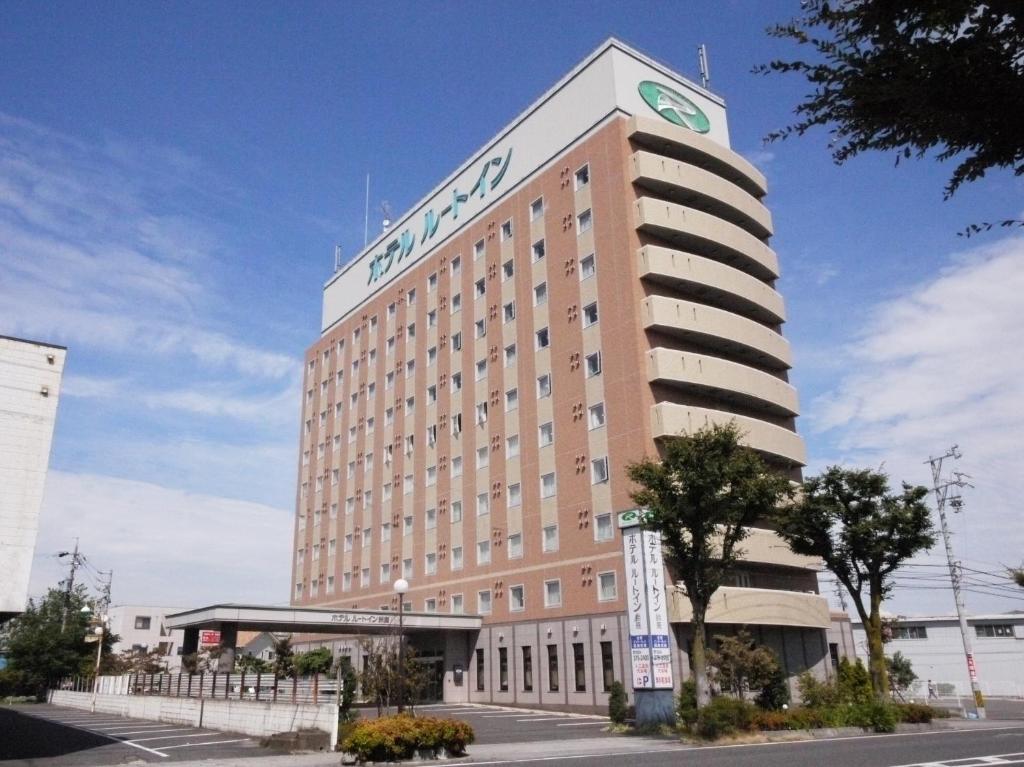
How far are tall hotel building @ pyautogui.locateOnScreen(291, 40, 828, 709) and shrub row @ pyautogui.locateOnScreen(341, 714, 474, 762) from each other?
20.7m

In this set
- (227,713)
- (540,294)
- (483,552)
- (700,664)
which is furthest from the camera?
(483,552)

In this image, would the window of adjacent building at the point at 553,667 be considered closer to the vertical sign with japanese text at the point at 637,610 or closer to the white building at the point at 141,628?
the vertical sign with japanese text at the point at 637,610

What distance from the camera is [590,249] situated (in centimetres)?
5044

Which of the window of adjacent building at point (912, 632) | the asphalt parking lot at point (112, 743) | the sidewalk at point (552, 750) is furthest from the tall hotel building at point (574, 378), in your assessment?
the window of adjacent building at point (912, 632)

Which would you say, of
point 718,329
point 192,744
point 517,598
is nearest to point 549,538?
point 517,598

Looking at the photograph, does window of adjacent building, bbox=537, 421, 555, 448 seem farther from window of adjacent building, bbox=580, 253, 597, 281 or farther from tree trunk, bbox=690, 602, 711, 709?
tree trunk, bbox=690, 602, 711, 709

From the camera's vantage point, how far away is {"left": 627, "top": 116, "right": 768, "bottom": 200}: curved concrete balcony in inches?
1980

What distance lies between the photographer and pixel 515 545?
52.2 metres

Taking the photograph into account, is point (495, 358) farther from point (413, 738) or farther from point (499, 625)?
point (413, 738)

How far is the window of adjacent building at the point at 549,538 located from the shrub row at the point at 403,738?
24959mm

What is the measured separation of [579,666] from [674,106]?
3545cm

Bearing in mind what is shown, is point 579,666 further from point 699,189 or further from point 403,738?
point 699,189

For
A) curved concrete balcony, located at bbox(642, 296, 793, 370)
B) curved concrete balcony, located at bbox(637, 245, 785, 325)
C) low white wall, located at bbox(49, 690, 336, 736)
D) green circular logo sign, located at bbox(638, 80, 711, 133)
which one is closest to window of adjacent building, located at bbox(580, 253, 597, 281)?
curved concrete balcony, located at bbox(637, 245, 785, 325)

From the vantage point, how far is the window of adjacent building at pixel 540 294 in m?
53.4
